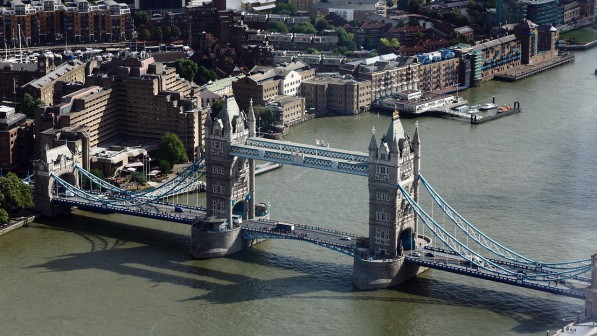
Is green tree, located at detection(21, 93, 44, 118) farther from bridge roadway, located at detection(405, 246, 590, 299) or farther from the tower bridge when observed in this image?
bridge roadway, located at detection(405, 246, 590, 299)

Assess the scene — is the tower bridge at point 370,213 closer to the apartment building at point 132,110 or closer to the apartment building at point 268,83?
the apartment building at point 132,110

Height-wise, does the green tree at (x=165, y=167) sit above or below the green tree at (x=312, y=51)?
below

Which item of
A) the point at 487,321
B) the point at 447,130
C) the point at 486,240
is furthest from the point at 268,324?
the point at 447,130

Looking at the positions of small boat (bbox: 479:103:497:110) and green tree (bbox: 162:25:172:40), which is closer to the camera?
small boat (bbox: 479:103:497:110)

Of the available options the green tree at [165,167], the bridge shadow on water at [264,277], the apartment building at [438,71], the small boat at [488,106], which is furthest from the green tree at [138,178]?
the apartment building at [438,71]

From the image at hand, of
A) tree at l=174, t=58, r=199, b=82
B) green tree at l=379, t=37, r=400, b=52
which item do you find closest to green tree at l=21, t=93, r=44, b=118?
tree at l=174, t=58, r=199, b=82

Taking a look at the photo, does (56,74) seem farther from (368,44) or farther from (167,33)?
(368,44)

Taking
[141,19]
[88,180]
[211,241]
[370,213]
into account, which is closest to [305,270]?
[370,213]

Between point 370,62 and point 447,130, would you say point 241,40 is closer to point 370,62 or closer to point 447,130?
point 370,62
